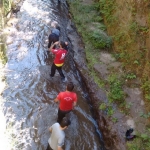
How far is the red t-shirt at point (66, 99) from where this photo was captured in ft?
22.8

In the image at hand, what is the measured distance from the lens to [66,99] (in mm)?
7000

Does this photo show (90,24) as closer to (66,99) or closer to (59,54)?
(59,54)

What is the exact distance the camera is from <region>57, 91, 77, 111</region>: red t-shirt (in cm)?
696

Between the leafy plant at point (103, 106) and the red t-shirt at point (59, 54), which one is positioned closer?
the leafy plant at point (103, 106)

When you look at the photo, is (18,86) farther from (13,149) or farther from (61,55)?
(13,149)

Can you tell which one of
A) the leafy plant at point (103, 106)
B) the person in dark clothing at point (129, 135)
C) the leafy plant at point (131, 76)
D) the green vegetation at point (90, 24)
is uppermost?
the green vegetation at point (90, 24)

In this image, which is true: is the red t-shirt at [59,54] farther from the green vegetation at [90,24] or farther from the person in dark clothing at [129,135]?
the person in dark clothing at [129,135]

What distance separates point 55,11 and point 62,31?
2931 mm

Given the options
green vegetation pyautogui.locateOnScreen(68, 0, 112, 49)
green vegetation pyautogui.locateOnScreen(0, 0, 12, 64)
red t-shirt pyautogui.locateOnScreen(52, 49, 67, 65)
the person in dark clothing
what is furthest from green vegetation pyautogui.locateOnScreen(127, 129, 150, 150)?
green vegetation pyautogui.locateOnScreen(0, 0, 12, 64)

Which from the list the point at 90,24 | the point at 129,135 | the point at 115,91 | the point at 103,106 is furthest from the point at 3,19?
the point at 129,135

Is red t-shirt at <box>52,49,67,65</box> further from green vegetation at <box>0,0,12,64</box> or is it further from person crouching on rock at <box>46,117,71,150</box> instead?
person crouching on rock at <box>46,117,71,150</box>

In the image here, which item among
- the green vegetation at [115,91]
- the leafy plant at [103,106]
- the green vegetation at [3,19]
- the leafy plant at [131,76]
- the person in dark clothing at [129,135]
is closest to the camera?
the person in dark clothing at [129,135]

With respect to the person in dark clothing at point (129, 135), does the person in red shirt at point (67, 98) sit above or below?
above

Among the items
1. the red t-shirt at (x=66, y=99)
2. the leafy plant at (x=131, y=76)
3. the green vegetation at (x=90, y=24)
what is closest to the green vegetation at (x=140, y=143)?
the red t-shirt at (x=66, y=99)
